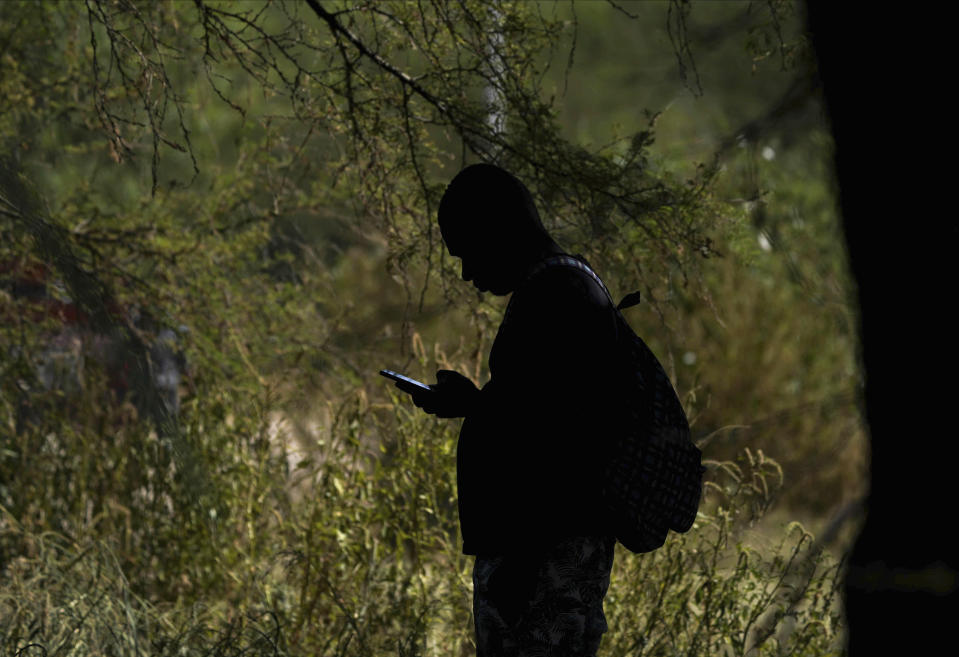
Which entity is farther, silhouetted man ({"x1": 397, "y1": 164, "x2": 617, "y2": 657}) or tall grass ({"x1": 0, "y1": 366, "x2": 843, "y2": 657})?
tall grass ({"x1": 0, "y1": 366, "x2": 843, "y2": 657})

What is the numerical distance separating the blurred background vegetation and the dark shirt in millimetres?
536

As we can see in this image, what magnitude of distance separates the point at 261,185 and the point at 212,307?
1.06 m

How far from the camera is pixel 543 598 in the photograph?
8.54ft

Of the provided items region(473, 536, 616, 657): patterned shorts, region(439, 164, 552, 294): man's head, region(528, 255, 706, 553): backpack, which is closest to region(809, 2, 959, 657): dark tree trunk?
region(528, 255, 706, 553): backpack

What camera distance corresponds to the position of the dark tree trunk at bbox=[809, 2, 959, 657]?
7.13 feet

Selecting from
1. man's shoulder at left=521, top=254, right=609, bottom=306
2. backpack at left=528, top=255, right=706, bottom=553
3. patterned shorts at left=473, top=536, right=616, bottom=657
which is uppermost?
man's shoulder at left=521, top=254, right=609, bottom=306

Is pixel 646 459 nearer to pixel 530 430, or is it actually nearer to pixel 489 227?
pixel 530 430

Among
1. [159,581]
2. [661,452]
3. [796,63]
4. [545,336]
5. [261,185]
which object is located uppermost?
[261,185]

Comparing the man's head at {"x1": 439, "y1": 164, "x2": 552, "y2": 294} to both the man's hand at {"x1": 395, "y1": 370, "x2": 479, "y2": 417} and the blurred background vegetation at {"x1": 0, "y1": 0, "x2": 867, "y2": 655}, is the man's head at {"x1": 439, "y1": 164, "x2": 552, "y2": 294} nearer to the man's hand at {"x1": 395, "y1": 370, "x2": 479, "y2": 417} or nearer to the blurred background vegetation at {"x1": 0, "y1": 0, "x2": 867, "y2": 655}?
the man's hand at {"x1": 395, "y1": 370, "x2": 479, "y2": 417}

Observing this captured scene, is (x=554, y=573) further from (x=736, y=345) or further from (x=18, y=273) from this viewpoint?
(x=736, y=345)

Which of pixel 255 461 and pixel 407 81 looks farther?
pixel 255 461

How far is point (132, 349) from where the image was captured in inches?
204

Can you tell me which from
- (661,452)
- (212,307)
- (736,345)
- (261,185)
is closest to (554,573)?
(661,452)

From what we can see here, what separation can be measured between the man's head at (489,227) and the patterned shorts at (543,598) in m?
0.58
